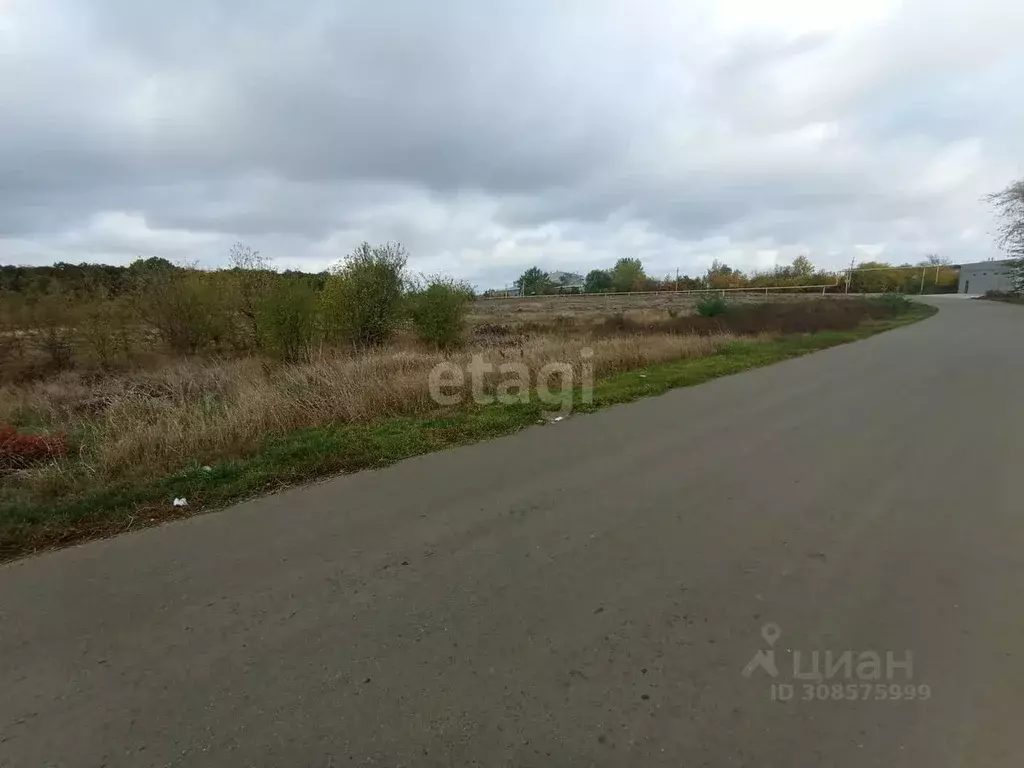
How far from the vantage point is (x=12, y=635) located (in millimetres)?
2672

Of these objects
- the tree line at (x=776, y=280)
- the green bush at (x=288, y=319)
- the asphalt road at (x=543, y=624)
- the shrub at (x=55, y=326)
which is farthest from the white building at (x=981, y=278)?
the shrub at (x=55, y=326)

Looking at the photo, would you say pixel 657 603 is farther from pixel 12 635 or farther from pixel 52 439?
pixel 52 439

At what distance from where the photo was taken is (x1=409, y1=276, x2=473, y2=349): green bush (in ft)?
60.5

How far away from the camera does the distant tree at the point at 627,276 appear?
9881 cm

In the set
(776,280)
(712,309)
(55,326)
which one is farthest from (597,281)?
(55,326)

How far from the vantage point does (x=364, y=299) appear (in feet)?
57.4

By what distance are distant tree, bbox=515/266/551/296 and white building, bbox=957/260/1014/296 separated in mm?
70593

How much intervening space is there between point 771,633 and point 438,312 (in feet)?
55.4

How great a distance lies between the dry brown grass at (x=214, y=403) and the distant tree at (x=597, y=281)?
94.3m

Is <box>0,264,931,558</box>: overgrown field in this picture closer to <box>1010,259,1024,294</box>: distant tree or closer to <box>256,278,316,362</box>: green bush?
<box>256,278,316,362</box>: green bush

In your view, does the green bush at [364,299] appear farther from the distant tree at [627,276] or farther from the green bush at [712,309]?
the distant tree at [627,276]

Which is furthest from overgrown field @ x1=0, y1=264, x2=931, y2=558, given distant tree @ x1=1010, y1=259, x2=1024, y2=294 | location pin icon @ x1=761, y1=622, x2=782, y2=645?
distant tree @ x1=1010, y1=259, x2=1024, y2=294

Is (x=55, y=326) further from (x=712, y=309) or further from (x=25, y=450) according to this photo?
(x=712, y=309)

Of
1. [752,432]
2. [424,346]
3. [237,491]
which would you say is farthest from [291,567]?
[424,346]
